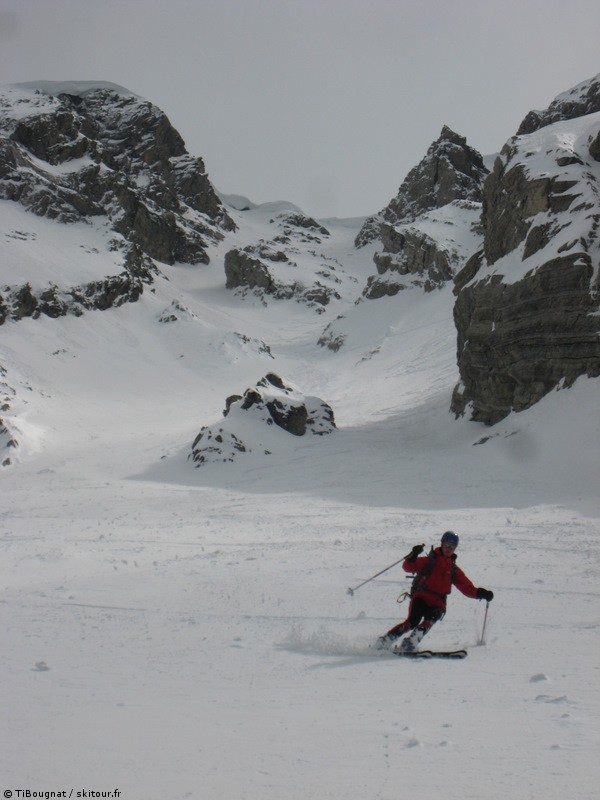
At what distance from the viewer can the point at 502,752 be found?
176 inches

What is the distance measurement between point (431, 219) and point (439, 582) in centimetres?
7385

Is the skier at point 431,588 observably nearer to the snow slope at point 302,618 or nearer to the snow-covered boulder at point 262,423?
the snow slope at point 302,618

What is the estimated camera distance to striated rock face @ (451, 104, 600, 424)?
76.0 feet

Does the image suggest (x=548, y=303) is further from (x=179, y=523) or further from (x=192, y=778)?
(x=192, y=778)

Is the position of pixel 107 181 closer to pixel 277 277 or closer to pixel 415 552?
pixel 277 277

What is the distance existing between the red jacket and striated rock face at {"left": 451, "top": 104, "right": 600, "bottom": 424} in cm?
1721

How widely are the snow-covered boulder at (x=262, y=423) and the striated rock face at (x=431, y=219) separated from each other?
3818 cm

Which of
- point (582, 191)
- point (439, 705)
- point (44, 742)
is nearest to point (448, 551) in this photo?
point (439, 705)

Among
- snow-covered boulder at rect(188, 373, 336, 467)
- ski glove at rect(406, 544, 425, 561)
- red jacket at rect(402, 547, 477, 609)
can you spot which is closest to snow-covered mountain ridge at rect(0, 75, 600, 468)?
snow-covered boulder at rect(188, 373, 336, 467)

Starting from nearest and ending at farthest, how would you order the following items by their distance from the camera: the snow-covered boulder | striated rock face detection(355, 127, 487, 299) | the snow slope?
the snow slope, the snow-covered boulder, striated rock face detection(355, 127, 487, 299)

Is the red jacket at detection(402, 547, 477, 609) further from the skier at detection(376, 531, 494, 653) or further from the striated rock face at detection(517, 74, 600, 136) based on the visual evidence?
the striated rock face at detection(517, 74, 600, 136)

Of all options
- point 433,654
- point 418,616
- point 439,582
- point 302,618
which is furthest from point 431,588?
point 302,618

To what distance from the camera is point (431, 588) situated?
22.8 feet

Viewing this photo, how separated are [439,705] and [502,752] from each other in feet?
2.97
